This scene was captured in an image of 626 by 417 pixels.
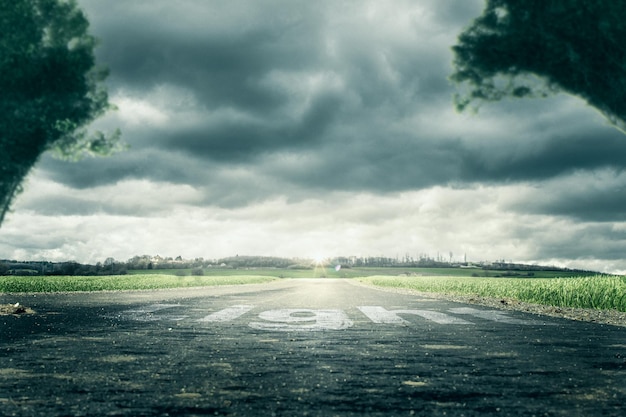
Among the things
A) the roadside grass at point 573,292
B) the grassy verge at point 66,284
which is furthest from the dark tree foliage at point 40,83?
the roadside grass at point 573,292

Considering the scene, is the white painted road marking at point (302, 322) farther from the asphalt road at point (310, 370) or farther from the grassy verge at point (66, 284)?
the grassy verge at point (66, 284)

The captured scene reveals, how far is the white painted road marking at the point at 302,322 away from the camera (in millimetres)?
11579

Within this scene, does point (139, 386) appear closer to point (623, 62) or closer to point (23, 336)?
point (23, 336)

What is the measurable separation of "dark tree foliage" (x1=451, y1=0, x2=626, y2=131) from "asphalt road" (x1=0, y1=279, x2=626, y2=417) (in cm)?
1126

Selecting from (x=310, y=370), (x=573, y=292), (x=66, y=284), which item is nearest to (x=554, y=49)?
(x=573, y=292)

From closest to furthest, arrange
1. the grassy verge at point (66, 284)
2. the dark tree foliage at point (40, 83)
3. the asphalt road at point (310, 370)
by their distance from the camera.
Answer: the asphalt road at point (310, 370), the dark tree foliage at point (40, 83), the grassy verge at point (66, 284)

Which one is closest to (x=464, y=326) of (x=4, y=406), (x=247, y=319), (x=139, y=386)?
(x=247, y=319)

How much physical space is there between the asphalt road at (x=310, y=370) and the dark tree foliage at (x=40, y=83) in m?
15.4

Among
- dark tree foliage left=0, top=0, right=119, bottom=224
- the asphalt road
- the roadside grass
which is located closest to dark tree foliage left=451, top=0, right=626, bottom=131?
the roadside grass

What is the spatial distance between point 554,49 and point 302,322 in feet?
45.6

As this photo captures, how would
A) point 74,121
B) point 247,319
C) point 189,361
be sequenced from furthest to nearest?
point 74,121
point 247,319
point 189,361

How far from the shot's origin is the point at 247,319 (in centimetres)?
1366

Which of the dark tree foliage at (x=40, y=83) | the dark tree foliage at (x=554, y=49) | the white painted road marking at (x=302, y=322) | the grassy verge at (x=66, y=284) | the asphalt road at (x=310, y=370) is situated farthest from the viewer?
the grassy verge at (x=66, y=284)

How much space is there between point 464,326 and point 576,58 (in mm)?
12122
